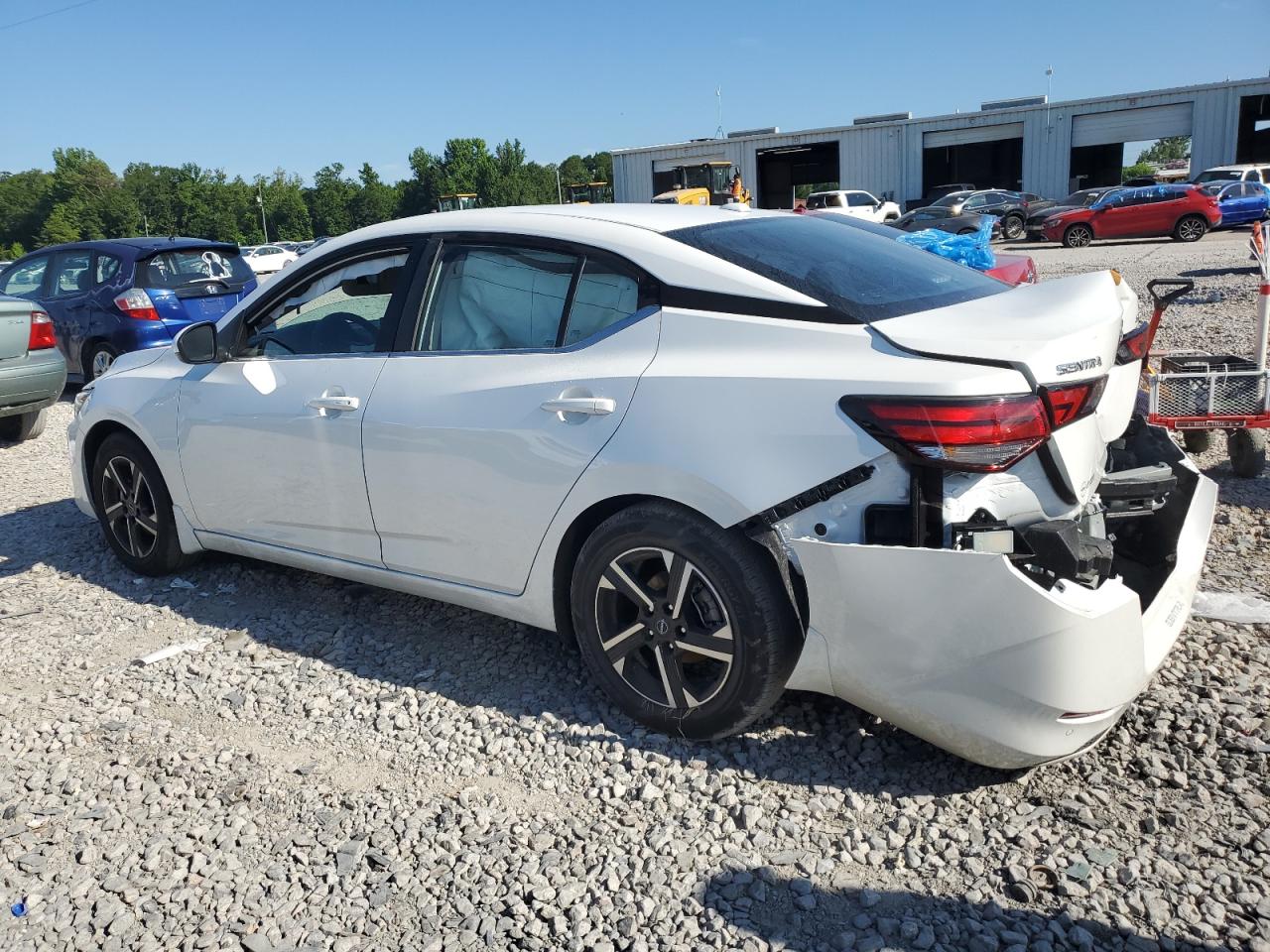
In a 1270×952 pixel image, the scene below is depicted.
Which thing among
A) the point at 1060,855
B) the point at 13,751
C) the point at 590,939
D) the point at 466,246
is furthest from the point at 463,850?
the point at 466,246

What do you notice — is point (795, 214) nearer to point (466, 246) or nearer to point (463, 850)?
point (466, 246)

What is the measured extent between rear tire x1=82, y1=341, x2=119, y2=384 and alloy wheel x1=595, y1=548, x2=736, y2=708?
928 cm

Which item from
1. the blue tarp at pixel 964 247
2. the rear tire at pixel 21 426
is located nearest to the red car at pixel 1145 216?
the blue tarp at pixel 964 247

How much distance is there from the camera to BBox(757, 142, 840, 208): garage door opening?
183 ft

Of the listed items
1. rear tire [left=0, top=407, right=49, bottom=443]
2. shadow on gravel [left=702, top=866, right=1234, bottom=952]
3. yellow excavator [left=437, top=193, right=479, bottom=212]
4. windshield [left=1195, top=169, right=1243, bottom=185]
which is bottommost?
shadow on gravel [left=702, top=866, right=1234, bottom=952]

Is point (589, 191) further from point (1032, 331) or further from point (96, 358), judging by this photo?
point (1032, 331)

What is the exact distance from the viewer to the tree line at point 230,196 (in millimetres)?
102188

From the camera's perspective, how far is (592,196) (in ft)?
166

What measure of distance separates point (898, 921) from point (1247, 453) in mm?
4342

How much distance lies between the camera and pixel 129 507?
16.5 ft

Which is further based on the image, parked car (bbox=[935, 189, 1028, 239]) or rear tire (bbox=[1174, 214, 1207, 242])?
parked car (bbox=[935, 189, 1028, 239])

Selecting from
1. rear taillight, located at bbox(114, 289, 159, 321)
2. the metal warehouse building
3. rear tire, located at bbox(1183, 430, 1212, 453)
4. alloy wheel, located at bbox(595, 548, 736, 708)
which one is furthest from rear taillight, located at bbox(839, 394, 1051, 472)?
the metal warehouse building

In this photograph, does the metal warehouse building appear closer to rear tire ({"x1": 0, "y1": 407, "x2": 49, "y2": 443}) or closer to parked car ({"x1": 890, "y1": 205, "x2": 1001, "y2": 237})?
parked car ({"x1": 890, "y1": 205, "x2": 1001, "y2": 237})

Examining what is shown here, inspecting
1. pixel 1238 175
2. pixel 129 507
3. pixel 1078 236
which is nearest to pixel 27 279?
pixel 129 507
